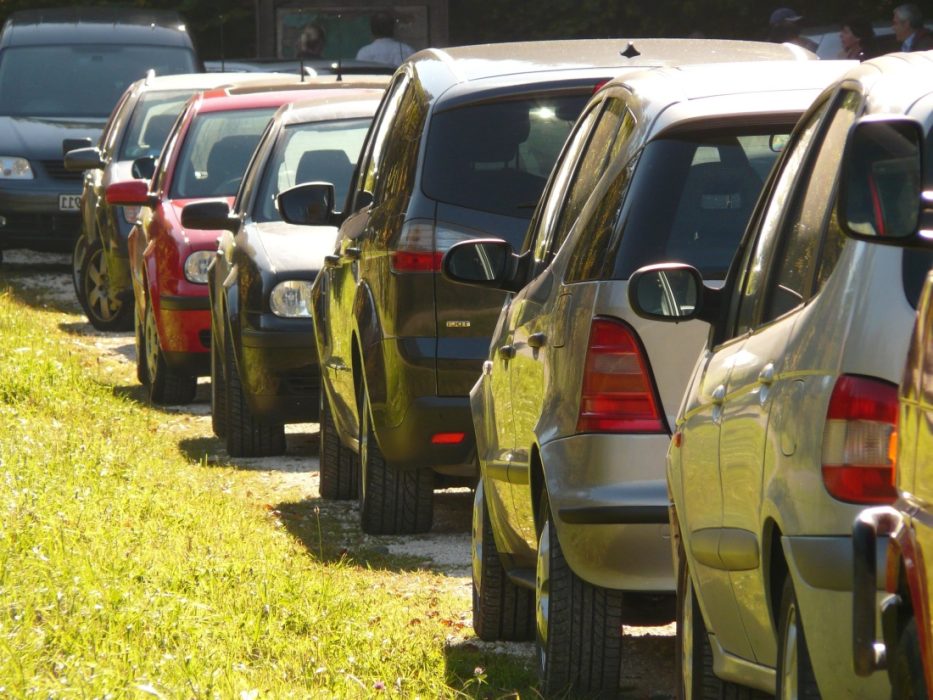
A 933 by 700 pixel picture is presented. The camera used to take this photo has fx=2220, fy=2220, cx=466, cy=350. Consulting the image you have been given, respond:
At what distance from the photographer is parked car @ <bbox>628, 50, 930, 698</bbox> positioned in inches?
136

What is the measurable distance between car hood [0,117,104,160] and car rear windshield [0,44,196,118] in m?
0.20

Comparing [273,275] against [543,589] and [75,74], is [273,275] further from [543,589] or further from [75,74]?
[75,74]

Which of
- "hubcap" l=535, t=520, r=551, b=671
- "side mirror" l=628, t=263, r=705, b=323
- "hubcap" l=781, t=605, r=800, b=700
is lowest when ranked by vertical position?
"hubcap" l=535, t=520, r=551, b=671

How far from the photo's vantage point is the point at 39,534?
7590mm

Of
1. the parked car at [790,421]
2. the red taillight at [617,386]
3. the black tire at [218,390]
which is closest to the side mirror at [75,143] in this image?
the black tire at [218,390]

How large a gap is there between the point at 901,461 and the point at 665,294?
1.67 metres

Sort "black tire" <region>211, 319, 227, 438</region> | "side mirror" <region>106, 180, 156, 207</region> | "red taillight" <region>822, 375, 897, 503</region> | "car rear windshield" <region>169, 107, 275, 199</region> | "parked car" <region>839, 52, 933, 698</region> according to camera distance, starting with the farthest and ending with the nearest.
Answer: "side mirror" <region>106, 180, 156, 207</region>
"car rear windshield" <region>169, 107, 275, 199</region>
"black tire" <region>211, 319, 227, 438</region>
"red taillight" <region>822, 375, 897, 503</region>
"parked car" <region>839, 52, 933, 698</region>

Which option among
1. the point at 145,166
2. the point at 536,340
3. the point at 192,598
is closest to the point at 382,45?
the point at 145,166

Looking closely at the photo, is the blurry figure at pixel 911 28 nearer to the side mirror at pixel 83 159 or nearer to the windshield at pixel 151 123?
A: the windshield at pixel 151 123

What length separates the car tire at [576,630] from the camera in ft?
18.6

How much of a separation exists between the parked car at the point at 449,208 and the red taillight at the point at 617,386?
2383mm

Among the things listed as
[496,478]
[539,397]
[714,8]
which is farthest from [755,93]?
[714,8]

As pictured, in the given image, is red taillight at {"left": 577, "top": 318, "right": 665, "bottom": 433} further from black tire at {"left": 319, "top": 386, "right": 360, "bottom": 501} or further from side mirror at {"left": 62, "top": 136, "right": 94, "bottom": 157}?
side mirror at {"left": 62, "top": 136, "right": 94, "bottom": 157}

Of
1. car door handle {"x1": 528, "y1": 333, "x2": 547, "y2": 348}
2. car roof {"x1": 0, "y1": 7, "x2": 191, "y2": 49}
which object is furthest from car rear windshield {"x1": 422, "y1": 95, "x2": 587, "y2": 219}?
car roof {"x1": 0, "y1": 7, "x2": 191, "y2": 49}
